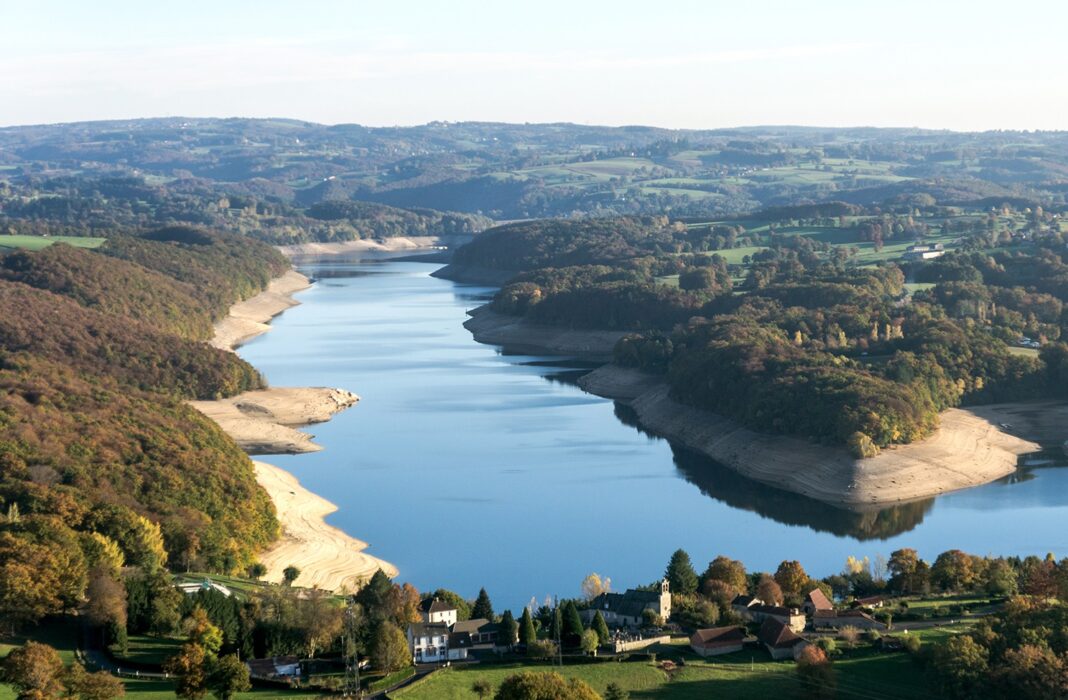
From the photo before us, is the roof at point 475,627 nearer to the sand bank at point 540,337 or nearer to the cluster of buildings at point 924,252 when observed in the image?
the sand bank at point 540,337

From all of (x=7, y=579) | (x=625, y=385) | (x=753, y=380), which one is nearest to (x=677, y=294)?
(x=625, y=385)

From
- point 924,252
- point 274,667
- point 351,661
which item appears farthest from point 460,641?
point 924,252

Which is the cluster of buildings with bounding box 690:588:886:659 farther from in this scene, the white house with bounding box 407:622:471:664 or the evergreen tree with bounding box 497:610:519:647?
the white house with bounding box 407:622:471:664

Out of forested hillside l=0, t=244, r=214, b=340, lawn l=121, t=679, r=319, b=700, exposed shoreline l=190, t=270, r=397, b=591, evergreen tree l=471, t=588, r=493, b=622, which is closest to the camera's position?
lawn l=121, t=679, r=319, b=700

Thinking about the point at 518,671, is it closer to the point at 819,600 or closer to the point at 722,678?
the point at 722,678

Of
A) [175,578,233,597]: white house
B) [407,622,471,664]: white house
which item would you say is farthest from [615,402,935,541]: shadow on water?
[175,578,233,597]: white house

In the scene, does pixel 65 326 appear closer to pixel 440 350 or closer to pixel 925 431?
pixel 440 350

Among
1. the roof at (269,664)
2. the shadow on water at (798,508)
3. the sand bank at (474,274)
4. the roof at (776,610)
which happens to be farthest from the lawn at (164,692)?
the sand bank at (474,274)
